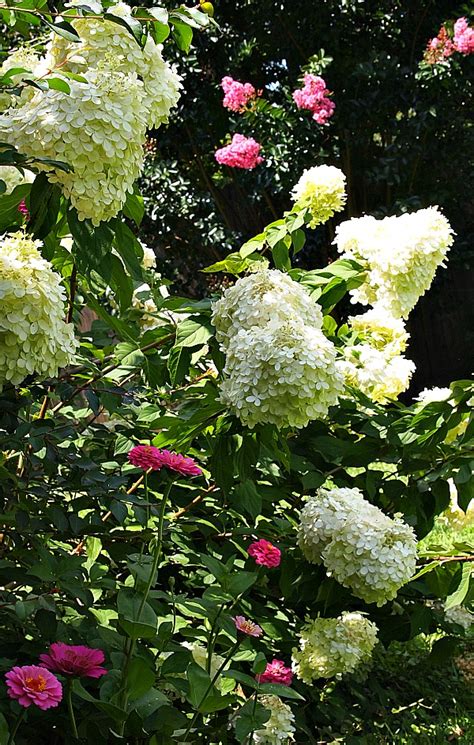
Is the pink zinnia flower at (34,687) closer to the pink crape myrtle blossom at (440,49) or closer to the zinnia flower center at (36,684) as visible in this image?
the zinnia flower center at (36,684)

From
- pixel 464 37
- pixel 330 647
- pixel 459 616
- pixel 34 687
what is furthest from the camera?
pixel 464 37

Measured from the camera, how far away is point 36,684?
3.65ft

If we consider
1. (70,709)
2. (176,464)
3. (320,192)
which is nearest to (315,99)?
(320,192)

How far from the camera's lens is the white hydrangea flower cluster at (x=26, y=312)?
112 cm

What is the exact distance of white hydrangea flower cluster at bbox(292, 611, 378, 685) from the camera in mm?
1754

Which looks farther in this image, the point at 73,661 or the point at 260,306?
the point at 260,306

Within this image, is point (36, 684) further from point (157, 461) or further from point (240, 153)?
point (240, 153)

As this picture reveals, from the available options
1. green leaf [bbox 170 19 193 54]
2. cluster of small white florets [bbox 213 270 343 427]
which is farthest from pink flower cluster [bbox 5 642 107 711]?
green leaf [bbox 170 19 193 54]

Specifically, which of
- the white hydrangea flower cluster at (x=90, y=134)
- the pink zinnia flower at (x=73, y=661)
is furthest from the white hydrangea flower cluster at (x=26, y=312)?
the pink zinnia flower at (x=73, y=661)

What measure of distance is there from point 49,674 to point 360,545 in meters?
0.65

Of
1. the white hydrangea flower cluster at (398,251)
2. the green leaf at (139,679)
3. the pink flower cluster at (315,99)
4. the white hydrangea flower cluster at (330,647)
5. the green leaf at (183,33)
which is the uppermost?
the pink flower cluster at (315,99)

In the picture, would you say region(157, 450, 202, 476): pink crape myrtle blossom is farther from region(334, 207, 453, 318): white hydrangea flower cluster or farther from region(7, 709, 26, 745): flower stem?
region(334, 207, 453, 318): white hydrangea flower cluster

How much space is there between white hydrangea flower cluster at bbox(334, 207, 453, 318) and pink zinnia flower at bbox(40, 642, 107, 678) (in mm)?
1007

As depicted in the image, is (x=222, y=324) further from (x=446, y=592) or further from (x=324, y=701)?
(x=324, y=701)
